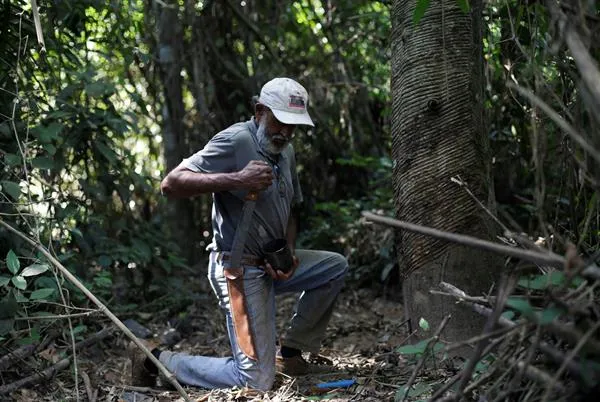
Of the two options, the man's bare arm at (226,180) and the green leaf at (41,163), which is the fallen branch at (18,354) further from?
the man's bare arm at (226,180)

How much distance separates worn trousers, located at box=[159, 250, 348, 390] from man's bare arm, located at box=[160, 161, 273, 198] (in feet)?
1.64

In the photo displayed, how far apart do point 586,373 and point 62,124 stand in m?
3.91

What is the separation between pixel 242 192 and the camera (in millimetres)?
4164

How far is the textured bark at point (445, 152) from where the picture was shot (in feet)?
12.5

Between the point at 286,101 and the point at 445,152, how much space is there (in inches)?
37.6

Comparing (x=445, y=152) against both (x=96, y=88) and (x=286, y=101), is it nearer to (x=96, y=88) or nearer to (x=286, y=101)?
(x=286, y=101)

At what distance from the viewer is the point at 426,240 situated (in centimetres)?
387

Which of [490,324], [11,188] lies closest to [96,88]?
[11,188]

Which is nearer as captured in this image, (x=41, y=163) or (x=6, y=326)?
(x=6, y=326)

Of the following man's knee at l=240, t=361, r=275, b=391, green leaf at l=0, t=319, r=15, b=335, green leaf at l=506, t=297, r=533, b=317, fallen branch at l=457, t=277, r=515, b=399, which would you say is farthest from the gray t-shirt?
green leaf at l=506, t=297, r=533, b=317

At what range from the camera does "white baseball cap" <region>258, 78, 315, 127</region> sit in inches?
162

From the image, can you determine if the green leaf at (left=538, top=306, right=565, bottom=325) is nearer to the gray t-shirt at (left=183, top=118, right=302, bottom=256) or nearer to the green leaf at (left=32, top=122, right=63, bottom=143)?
the gray t-shirt at (left=183, top=118, right=302, bottom=256)

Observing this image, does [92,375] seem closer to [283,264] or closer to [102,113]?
[283,264]

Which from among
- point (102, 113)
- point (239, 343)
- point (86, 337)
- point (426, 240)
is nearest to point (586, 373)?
point (426, 240)
